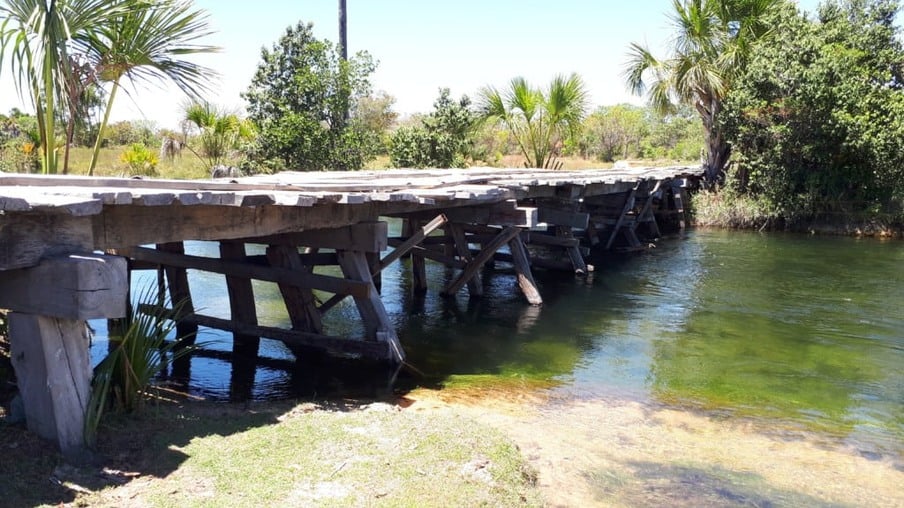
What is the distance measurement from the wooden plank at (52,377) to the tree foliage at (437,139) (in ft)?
54.1

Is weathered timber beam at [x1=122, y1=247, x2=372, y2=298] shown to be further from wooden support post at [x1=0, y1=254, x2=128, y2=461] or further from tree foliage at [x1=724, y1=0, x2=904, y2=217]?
tree foliage at [x1=724, y1=0, x2=904, y2=217]

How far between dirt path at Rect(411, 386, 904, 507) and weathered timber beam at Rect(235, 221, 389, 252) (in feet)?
4.97

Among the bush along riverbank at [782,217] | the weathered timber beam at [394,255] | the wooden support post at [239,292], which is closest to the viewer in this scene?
the wooden support post at [239,292]

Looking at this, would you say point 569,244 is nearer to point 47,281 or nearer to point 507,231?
point 507,231

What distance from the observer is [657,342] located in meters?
9.12

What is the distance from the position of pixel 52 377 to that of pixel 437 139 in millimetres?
16709

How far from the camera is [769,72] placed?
19.4 m

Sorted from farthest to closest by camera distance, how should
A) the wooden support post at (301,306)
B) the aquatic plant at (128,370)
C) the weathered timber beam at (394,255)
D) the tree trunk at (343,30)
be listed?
the tree trunk at (343,30), the weathered timber beam at (394,255), the wooden support post at (301,306), the aquatic plant at (128,370)

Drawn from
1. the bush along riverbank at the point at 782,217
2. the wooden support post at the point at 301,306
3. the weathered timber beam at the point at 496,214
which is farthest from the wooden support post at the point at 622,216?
the wooden support post at the point at 301,306

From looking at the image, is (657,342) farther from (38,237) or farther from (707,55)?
(707,55)

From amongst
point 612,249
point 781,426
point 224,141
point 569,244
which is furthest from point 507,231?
point 224,141

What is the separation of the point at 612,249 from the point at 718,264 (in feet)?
8.34

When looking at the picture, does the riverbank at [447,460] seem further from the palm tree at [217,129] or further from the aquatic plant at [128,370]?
the palm tree at [217,129]

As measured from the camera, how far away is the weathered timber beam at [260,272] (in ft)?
23.5
